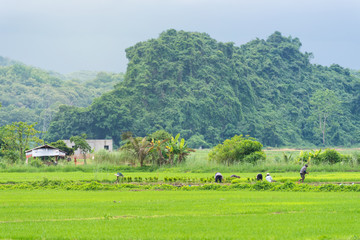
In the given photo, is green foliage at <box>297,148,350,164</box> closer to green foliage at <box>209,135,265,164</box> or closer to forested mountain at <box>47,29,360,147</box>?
green foliage at <box>209,135,265,164</box>

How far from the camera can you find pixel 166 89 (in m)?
98.0

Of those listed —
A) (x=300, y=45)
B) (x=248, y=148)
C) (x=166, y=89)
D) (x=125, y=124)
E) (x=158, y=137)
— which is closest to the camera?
(x=248, y=148)

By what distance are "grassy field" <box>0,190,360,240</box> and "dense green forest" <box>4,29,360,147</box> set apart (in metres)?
64.1

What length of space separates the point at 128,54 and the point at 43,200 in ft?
274

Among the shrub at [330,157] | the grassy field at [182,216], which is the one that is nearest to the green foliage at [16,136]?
the shrub at [330,157]

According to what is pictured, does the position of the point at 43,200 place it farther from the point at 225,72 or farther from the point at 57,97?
the point at 57,97

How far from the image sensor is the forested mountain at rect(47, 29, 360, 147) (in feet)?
297

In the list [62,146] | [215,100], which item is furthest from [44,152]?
[215,100]

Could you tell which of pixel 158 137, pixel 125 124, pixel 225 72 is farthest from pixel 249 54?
pixel 158 137

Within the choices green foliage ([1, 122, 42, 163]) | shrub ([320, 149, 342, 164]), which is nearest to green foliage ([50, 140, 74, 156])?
green foliage ([1, 122, 42, 163])

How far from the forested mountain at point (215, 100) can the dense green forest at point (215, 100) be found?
17cm

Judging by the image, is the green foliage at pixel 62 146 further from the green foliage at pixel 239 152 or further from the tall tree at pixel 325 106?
the tall tree at pixel 325 106

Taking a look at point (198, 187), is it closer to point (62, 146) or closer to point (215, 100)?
point (62, 146)

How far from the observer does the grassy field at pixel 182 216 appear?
1376cm
